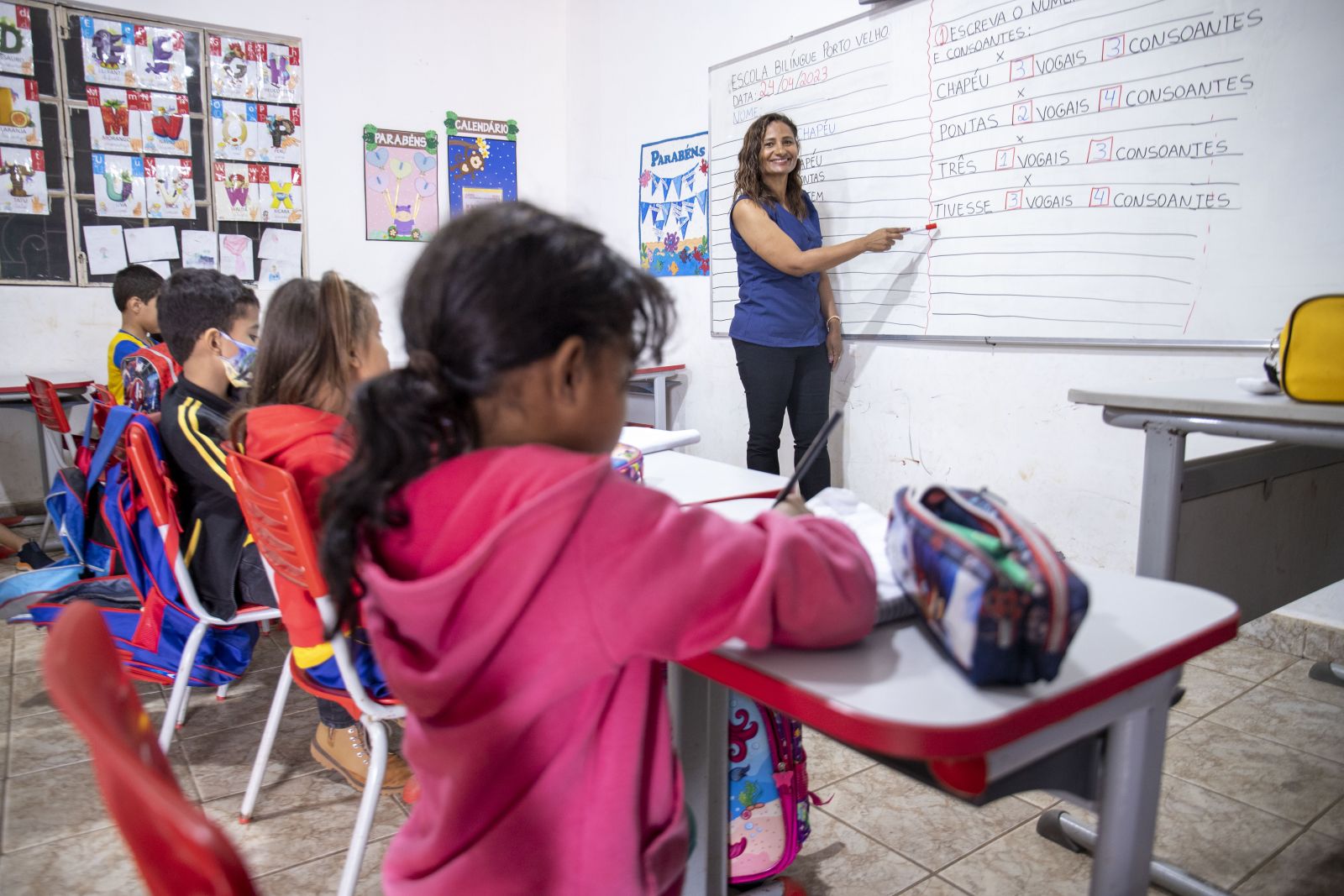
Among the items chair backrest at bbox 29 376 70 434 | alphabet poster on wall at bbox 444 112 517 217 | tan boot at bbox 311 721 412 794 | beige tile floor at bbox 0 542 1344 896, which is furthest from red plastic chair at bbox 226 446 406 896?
alphabet poster on wall at bbox 444 112 517 217

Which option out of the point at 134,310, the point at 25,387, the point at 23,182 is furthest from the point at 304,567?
the point at 23,182

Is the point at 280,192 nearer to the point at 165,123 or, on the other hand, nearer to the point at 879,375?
the point at 165,123

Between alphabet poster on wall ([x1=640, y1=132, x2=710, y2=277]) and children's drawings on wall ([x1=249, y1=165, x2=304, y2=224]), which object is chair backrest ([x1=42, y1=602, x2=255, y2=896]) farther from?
children's drawings on wall ([x1=249, y1=165, x2=304, y2=224])

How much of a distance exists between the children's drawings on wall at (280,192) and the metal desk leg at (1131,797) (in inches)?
178

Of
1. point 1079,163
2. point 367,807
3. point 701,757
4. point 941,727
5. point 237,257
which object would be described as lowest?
point 367,807

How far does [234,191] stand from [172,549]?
3205mm


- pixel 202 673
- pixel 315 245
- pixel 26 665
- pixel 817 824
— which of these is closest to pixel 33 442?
pixel 315 245

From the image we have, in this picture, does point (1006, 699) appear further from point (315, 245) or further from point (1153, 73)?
point (315, 245)

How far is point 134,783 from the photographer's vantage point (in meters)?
0.38

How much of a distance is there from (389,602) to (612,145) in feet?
14.4

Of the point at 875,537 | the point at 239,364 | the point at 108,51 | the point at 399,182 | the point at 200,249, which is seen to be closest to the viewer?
the point at 875,537

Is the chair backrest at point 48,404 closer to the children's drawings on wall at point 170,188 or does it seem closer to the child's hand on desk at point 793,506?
the children's drawings on wall at point 170,188

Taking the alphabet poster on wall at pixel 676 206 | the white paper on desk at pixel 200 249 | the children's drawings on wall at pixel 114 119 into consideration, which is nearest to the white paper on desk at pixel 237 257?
the white paper on desk at pixel 200 249

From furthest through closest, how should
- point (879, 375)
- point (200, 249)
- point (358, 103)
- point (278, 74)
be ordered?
point (358, 103) → point (278, 74) → point (200, 249) → point (879, 375)
